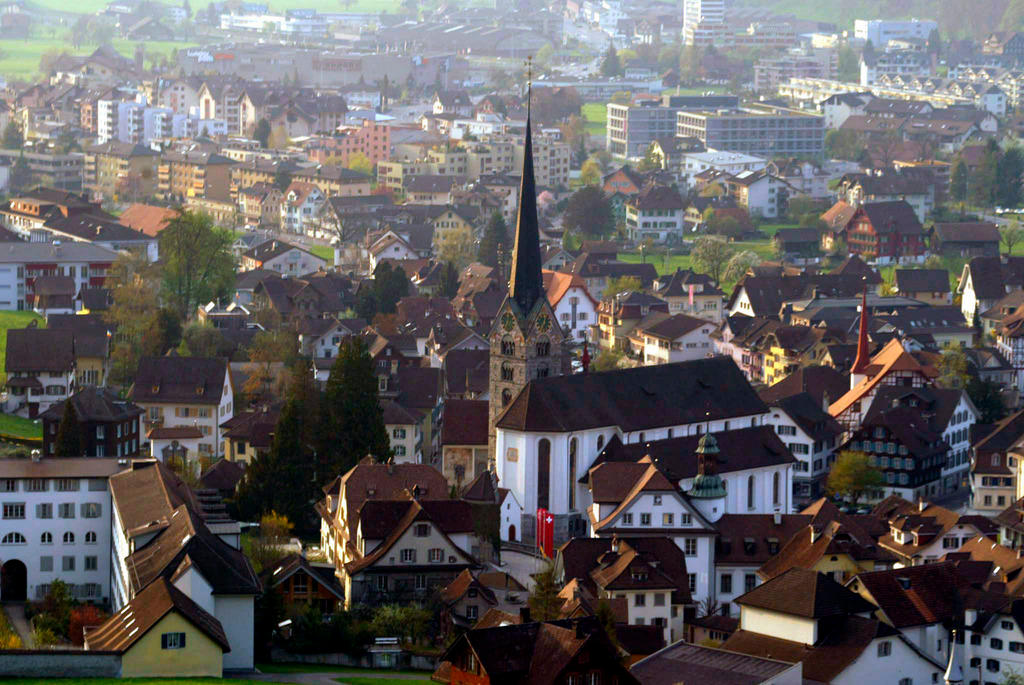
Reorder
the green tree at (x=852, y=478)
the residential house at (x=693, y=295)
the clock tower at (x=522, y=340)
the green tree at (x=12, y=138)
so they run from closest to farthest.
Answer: the clock tower at (x=522, y=340) → the green tree at (x=852, y=478) → the residential house at (x=693, y=295) → the green tree at (x=12, y=138)

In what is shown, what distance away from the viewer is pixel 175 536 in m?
53.1

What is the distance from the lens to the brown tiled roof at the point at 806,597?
5131 centimetres

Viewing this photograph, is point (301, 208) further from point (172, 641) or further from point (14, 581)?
point (172, 641)

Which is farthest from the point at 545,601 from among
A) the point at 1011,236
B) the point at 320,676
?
the point at 1011,236

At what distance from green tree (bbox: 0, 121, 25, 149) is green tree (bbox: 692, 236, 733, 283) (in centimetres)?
6747

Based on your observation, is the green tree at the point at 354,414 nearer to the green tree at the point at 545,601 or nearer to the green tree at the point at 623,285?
the green tree at the point at 545,601

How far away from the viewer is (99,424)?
7925 cm

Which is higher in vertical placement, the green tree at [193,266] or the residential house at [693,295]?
the green tree at [193,266]

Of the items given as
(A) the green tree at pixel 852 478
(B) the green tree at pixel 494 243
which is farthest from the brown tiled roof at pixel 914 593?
(B) the green tree at pixel 494 243

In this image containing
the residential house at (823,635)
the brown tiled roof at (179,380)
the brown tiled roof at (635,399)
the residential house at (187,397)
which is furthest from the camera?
the brown tiled roof at (179,380)

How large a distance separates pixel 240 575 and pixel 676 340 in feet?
188

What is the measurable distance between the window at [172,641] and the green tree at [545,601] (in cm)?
913

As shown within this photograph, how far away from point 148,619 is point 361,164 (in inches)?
5064

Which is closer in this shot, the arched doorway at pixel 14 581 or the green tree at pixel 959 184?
the arched doorway at pixel 14 581
